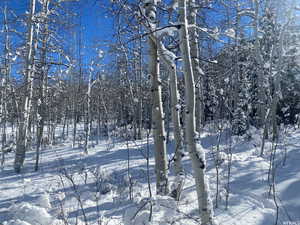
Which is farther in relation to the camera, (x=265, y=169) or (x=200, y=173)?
(x=265, y=169)

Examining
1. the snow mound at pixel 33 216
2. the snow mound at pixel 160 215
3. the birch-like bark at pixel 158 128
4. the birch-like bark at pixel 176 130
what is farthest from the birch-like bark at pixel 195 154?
the snow mound at pixel 33 216

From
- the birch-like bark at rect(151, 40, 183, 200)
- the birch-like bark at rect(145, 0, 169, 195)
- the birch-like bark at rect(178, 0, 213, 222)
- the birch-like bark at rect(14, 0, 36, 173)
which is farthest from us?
the birch-like bark at rect(14, 0, 36, 173)

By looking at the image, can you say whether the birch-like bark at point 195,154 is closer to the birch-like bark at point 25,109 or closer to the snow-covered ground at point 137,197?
the snow-covered ground at point 137,197

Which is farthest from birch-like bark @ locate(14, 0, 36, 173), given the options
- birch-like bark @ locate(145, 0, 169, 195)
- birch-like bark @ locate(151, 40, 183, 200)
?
birch-like bark @ locate(151, 40, 183, 200)

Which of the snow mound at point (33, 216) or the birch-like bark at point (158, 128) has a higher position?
the birch-like bark at point (158, 128)

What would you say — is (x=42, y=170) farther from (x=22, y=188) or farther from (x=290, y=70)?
(x=290, y=70)

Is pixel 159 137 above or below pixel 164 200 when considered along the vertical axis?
above

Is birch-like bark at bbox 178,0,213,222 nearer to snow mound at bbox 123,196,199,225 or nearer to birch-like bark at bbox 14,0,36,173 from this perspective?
snow mound at bbox 123,196,199,225

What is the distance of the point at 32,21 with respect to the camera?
27.6ft

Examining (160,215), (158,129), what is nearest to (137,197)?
(160,215)

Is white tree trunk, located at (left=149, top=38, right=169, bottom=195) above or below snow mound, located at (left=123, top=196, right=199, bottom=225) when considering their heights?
above

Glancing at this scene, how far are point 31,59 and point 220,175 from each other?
7633 mm

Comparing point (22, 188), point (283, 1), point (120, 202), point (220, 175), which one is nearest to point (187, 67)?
point (120, 202)

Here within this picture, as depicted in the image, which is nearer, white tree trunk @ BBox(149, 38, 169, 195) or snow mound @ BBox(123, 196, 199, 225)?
snow mound @ BBox(123, 196, 199, 225)
